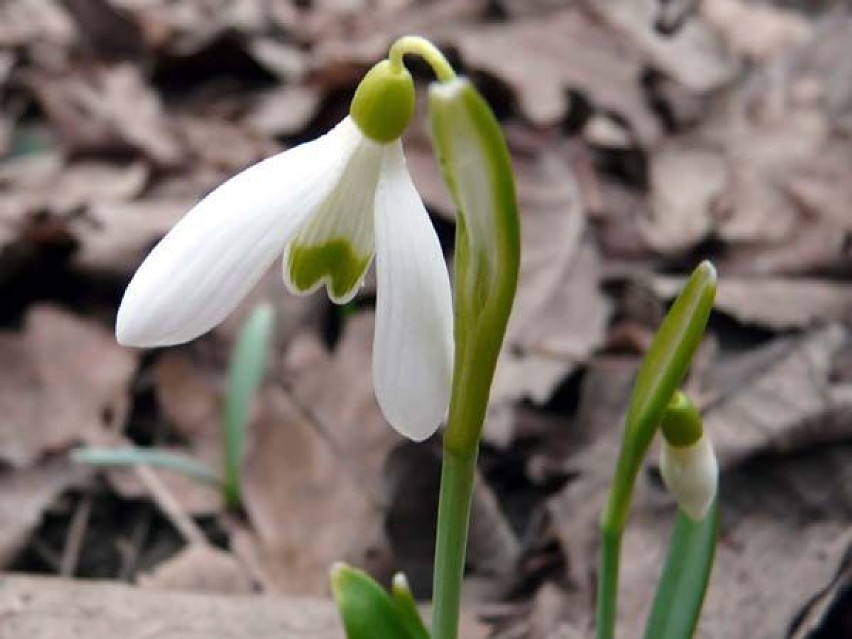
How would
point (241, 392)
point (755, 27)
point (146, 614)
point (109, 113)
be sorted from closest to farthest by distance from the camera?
point (146, 614), point (241, 392), point (109, 113), point (755, 27)

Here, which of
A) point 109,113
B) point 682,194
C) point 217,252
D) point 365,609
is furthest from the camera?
point 109,113

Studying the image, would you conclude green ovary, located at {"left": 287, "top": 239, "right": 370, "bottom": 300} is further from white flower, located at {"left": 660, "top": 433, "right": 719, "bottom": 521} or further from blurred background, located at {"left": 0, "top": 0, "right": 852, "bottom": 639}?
blurred background, located at {"left": 0, "top": 0, "right": 852, "bottom": 639}

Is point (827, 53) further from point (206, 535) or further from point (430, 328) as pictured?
point (430, 328)

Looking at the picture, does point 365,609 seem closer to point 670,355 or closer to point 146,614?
point 670,355

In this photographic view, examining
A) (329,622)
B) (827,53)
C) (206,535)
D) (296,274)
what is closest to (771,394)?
(329,622)

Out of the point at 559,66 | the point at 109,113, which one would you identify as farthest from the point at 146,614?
the point at 559,66

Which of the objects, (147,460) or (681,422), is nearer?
(681,422)

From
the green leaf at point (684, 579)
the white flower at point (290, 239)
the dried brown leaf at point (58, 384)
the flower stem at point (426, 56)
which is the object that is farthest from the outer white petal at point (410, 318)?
the dried brown leaf at point (58, 384)
